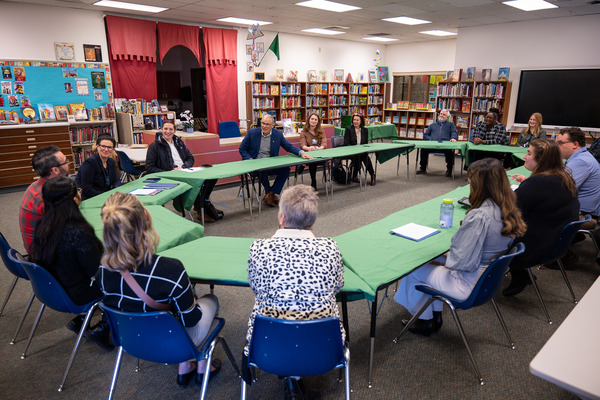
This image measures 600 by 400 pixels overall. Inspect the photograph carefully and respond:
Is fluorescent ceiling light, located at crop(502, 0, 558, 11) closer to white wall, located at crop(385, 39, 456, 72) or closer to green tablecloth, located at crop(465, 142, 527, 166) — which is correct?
green tablecloth, located at crop(465, 142, 527, 166)

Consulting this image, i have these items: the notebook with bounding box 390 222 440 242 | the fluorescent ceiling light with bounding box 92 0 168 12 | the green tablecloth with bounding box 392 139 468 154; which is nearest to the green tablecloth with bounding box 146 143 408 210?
the green tablecloth with bounding box 392 139 468 154

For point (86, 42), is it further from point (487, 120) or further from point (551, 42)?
point (551, 42)

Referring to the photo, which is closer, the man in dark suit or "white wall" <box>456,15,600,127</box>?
the man in dark suit

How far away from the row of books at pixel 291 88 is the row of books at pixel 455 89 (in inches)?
140

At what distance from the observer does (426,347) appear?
96.5 inches

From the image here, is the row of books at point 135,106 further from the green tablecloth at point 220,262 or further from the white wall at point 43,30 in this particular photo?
the green tablecloth at point 220,262

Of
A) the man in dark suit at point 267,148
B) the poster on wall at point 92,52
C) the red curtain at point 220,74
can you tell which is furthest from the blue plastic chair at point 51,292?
the red curtain at point 220,74

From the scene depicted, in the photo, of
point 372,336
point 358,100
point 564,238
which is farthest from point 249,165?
point 358,100

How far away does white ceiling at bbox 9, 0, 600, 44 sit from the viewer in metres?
6.39

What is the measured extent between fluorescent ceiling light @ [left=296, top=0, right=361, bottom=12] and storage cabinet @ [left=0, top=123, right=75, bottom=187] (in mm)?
4543

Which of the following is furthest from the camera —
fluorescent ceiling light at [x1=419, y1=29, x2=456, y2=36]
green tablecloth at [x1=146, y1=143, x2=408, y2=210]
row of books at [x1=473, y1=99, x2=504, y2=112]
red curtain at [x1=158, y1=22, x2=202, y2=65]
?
fluorescent ceiling light at [x1=419, y1=29, x2=456, y2=36]

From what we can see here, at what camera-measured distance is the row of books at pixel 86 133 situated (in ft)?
22.4

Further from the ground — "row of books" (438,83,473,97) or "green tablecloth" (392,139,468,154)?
"row of books" (438,83,473,97)

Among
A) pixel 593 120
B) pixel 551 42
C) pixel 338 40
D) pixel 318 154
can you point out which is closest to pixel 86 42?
pixel 318 154
